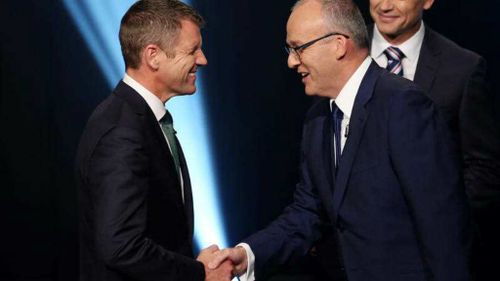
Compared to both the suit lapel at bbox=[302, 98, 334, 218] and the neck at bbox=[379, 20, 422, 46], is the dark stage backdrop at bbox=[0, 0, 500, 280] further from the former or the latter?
the suit lapel at bbox=[302, 98, 334, 218]

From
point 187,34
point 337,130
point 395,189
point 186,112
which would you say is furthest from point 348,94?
point 186,112

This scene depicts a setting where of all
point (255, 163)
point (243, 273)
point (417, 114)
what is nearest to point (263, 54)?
point (255, 163)

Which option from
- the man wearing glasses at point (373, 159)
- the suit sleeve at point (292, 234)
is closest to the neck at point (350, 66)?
the man wearing glasses at point (373, 159)

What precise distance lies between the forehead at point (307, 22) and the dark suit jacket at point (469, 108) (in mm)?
703

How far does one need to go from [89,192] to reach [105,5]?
1.54 m

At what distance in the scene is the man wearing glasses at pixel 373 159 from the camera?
233 cm

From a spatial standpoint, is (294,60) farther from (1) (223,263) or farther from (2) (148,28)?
(1) (223,263)

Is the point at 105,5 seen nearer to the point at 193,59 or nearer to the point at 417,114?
the point at 193,59

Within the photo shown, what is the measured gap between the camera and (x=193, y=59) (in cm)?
262

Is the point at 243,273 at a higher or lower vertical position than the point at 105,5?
lower

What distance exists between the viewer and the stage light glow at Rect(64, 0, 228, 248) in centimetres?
369

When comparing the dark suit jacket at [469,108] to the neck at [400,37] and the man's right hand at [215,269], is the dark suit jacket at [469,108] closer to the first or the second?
the neck at [400,37]

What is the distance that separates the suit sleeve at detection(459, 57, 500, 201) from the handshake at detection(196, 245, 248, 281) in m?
0.91

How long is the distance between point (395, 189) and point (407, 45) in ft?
3.27
